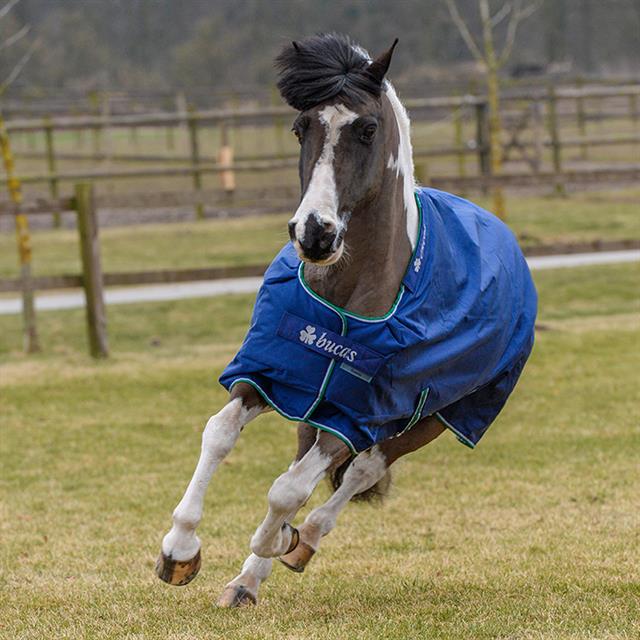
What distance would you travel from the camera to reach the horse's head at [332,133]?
3.77m

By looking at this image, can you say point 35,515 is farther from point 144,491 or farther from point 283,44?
point 283,44

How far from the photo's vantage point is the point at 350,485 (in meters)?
4.86

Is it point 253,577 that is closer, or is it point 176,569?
point 176,569

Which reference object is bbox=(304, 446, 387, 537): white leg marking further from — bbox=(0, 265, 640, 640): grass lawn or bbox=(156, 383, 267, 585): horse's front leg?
bbox=(156, 383, 267, 585): horse's front leg

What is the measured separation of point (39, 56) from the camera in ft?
175

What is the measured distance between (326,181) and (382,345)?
67 cm

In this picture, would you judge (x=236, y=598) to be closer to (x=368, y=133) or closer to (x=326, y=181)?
(x=326, y=181)

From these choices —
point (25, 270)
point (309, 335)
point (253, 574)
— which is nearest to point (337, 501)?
point (253, 574)

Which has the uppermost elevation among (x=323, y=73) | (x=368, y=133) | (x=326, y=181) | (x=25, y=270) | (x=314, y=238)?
(x=323, y=73)

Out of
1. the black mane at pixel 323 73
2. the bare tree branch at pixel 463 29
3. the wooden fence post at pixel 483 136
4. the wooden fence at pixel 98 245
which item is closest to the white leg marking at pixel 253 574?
the black mane at pixel 323 73

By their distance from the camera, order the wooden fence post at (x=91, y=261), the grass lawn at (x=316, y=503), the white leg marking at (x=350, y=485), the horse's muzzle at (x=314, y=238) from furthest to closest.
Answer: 1. the wooden fence post at (x=91, y=261)
2. the white leg marking at (x=350, y=485)
3. the grass lawn at (x=316, y=503)
4. the horse's muzzle at (x=314, y=238)

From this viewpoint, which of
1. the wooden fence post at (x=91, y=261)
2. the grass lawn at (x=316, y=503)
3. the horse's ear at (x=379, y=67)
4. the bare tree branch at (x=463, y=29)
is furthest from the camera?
the bare tree branch at (x=463, y=29)

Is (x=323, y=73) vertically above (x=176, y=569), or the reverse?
(x=323, y=73)

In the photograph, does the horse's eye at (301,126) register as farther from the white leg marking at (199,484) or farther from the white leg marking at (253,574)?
the white leg marking at (253,574)
